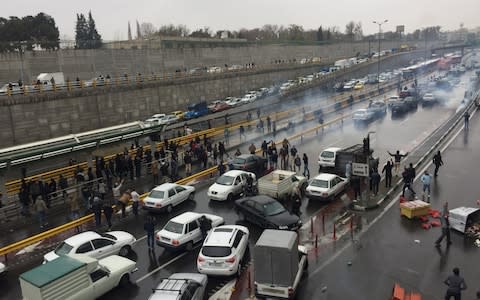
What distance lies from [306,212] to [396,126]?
78.1ft

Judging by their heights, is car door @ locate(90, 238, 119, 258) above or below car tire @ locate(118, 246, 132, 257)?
above

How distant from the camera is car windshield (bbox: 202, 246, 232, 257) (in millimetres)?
13500

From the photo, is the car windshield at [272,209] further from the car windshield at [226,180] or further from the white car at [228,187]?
the car windshield at [226,180]

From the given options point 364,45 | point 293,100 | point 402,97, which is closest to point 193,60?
point 293,100

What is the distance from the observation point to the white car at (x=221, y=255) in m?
13.4

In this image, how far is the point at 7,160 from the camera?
18.3 metres

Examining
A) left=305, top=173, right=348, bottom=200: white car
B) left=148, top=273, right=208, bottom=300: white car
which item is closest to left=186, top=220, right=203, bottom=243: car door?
left=148, top=273, right=208, bottom=300: white car

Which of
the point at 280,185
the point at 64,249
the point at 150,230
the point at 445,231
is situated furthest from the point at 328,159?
the point at 64,249

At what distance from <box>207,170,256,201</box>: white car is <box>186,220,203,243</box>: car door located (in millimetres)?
5202

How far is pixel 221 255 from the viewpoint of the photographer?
13.5 meters

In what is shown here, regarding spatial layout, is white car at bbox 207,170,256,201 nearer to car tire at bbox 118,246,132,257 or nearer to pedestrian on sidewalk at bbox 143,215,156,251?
pedestrian on sidewalk at bbox 143,215,156,251

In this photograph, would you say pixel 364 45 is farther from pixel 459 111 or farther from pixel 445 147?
pixel 445 147

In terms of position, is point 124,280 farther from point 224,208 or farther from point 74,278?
point 224,208

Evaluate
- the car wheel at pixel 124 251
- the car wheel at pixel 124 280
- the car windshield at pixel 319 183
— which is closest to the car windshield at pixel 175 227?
the car wheel at pixel 124 251
